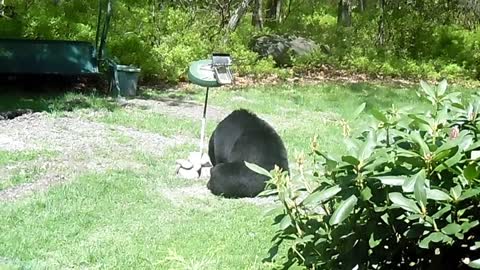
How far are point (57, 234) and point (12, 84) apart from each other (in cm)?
733

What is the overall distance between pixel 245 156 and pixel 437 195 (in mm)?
4037

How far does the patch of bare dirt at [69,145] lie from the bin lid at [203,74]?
102 cm

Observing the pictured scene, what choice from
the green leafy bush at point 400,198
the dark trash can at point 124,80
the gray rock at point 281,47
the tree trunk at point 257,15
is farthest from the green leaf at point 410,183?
the tree trunk at point 257,15

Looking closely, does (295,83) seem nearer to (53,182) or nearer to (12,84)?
(12,84)

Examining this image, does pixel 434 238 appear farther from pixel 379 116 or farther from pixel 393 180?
pixel 379 116

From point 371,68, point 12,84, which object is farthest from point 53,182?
point 371,68

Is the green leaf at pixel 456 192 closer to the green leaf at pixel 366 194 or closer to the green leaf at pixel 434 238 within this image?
the green leaf at pixel 434 238

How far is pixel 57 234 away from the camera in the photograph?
487cm

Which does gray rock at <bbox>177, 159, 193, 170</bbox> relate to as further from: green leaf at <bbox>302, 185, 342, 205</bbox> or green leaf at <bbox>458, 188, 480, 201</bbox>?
green leaf at <bbox>458, 188, 480, 201</bbox>

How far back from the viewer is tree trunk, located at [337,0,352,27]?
18170 mm

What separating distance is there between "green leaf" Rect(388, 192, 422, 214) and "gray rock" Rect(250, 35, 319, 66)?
1339 cm

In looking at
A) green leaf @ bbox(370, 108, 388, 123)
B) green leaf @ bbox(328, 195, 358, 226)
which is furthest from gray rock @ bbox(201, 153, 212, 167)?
green leaf @ bbox(328, 195, 358, 226)

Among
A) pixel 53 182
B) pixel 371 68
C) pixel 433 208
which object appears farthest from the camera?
pixel 371 68

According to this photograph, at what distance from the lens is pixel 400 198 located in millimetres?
1936
